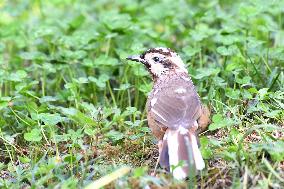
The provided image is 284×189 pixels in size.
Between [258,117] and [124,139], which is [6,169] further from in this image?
[258,117]

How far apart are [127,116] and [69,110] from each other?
1.11 meters

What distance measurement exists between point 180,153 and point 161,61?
1.80 metres

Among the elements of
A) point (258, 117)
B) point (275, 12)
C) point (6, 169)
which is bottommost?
point (6, 169)

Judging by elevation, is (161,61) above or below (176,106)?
above

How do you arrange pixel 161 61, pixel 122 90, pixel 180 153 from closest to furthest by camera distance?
1. pixel 180 153
2. pixel 161 61
3. pixel 122 90

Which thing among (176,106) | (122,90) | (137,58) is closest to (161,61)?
(137,58)

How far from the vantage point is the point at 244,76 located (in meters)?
7.73

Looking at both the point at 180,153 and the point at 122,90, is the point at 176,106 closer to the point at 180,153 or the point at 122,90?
the point at 180,153

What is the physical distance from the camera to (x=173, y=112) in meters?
6.30

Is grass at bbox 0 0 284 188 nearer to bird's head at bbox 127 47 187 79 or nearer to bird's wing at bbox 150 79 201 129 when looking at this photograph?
bird's wing at bbox 150 79 201 129

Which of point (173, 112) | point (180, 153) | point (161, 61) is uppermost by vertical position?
point (161, 61)

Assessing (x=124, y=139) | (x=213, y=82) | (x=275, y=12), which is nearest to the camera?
(x=124, y=139)

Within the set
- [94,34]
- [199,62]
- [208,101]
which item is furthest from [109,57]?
[208,101]

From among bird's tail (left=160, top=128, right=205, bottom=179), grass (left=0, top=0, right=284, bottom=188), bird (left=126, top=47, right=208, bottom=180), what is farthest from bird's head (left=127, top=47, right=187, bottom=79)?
bird's tail (left=160, top=128, right=205, bottom=179)
